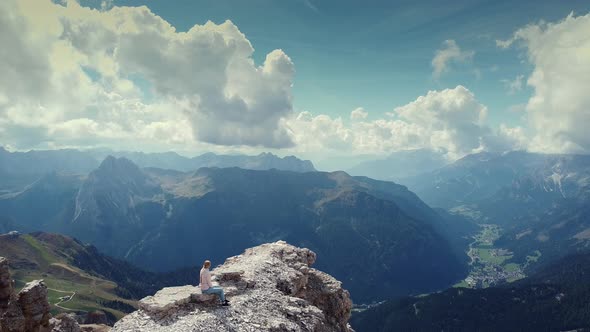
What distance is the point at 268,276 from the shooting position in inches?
1731

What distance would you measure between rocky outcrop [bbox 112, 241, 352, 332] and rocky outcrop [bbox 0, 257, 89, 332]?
20.7m

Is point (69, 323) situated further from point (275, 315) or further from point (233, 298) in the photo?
point (275, 315)

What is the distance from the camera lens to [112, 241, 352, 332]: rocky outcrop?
32031mm

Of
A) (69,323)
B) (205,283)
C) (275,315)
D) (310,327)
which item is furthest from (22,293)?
(310,327)

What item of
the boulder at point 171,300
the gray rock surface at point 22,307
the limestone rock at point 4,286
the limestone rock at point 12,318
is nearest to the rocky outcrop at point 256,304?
the boulder at point 171,300

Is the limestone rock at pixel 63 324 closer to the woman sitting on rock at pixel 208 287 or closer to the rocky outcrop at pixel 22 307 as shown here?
the rocky outcrop at pixel 22 307

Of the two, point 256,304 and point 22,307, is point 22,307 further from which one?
point 256,304

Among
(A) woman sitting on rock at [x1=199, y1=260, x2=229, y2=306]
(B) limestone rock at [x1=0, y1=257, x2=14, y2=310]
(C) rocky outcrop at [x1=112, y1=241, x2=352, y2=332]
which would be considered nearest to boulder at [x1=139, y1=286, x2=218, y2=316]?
(C) rocky outcrop at [x1=112, y1=241, x2=352, y2=332]

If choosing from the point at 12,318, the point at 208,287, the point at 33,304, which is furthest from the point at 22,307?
the point at 208,287

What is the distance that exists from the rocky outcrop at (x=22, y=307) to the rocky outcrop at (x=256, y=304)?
20665mm

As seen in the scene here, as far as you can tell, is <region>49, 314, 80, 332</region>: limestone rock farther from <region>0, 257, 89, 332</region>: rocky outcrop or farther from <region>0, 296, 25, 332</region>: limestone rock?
<region>0, 296, 25, 332</region>: limestone rock

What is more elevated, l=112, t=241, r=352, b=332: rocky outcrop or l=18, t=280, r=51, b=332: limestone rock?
l=112, t=241, r=352, b=332: rocky outcrop

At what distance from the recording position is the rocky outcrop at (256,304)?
32.0 meters

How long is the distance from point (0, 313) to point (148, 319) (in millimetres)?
24660
